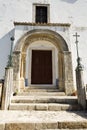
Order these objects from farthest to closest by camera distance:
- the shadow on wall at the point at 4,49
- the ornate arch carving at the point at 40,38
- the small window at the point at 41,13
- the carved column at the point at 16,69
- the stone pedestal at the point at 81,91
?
the small window at the point at 41,13 < the shadow on wall at the point at 4,49 < the ornate arch carving at the point at 40,38 < the carved column at the point at 16,69 < the stone pedestal at the point at 81,91

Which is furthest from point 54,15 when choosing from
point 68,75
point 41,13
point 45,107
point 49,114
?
point 49,114

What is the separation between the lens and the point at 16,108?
16.6 feet

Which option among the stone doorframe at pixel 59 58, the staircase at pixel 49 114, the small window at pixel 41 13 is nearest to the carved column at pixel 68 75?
the stone doorframe at pixel 59 58

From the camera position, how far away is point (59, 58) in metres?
8.45

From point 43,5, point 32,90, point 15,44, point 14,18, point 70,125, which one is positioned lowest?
point 70,125

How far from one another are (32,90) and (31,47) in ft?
9.76

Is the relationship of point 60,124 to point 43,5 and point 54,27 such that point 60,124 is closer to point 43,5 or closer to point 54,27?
point 54,27

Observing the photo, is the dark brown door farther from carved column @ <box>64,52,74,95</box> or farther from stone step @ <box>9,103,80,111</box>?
stone step @ <box>9,103,80,111</box>

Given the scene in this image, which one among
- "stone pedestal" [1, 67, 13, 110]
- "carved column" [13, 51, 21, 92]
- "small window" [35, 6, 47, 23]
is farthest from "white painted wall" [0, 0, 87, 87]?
"stone pedestal" [1, 67, 13, 110]

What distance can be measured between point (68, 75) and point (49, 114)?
3364mm

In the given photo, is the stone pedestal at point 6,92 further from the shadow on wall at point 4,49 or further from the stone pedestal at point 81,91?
the shadow on wall at point 4,49

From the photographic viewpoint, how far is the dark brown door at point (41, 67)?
899cm

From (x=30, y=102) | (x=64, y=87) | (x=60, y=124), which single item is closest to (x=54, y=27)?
(x=64, y=87)

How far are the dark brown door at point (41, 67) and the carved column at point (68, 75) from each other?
1.75m
